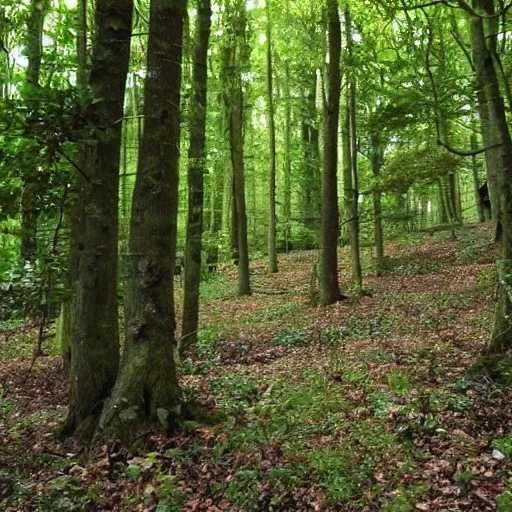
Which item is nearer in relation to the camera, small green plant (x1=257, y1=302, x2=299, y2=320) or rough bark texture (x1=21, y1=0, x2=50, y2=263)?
rough bark texture (x1=21, y1=0, x2=50, y2=263)

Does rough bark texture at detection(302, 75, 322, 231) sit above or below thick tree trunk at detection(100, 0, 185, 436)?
above

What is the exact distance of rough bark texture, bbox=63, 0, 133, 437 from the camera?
5.10m

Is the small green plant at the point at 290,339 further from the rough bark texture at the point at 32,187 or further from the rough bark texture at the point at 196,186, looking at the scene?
the rough bark texture at the point at 32,187

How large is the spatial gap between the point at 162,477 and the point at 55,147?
2919mm

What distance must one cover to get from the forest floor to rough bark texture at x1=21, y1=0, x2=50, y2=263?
7.36ft

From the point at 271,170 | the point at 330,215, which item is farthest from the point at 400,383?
the point at 271,170

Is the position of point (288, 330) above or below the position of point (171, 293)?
below

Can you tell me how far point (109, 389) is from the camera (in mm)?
5148

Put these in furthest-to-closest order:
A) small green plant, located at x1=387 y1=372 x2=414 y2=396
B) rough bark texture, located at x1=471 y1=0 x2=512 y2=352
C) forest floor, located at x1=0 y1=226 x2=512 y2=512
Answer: rough bark texture, located at x1=471 y1=0 x2=512 y2=352 → small green plant, located at x1=387 y1=372 x2=414 y2=396 → forest floor, located at x1=0 y1=226 x2=512 y2=512

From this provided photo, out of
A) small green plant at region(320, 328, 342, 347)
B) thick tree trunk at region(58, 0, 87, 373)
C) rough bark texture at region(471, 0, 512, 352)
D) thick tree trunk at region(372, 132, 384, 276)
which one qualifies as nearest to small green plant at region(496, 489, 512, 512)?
rough bark texture at region(471, 0, 512, 352)

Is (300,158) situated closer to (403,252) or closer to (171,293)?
(403,252)

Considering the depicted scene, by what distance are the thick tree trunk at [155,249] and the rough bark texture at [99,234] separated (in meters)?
0.35

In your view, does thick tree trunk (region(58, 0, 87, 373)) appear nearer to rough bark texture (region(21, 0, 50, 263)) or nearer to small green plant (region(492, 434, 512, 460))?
rough bark texture (region(21, 0, 50, 263))

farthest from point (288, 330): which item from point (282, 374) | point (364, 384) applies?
point (364, 384)
